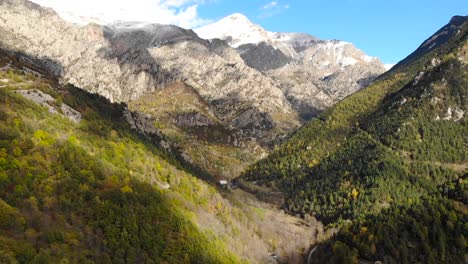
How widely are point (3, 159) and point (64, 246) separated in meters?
26.0

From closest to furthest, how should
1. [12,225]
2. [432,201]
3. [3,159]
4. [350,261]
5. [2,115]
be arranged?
[12,225] → [3,159] → [2,115] → [350,261] → [432,201]

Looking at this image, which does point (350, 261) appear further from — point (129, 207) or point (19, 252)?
point (19, 252)

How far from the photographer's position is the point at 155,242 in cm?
10919

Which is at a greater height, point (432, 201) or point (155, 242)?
point (432, 201)

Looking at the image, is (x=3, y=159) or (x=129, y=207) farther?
(x=129, y=207)

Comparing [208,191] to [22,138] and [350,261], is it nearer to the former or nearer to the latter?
[350,261]

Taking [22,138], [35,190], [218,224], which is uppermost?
[22,138]

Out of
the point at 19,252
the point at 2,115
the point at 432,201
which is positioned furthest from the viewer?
the point at 432,201

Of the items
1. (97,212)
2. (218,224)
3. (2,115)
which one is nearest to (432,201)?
(218,224)

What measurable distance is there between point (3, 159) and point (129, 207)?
106ft

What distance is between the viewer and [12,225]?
81.7m

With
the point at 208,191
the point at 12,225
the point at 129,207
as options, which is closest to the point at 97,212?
the point at 129,207

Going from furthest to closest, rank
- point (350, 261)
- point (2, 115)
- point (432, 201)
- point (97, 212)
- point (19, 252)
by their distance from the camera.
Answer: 1. point (432, 201)
2. point (350, 261)
3. point (2, 115)
4. point (97, 212)
5. point (19, 252)

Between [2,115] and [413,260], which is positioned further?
[413,260]
